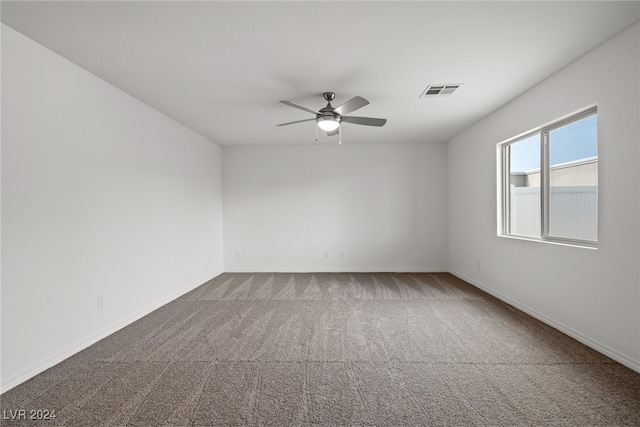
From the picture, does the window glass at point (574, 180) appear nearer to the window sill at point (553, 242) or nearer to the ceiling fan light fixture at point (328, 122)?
the window sill at point (553, 242)

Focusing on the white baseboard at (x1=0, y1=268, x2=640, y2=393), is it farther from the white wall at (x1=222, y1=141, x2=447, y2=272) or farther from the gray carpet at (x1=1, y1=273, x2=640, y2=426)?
the white wall at (x1=222, y1=141, x2=447, y2=272)

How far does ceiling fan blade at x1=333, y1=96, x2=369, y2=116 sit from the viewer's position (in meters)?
2.64

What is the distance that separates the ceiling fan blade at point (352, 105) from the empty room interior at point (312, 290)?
3 cm

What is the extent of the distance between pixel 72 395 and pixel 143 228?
1.87m

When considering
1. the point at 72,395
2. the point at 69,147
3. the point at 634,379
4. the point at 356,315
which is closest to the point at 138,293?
the point at 72,395

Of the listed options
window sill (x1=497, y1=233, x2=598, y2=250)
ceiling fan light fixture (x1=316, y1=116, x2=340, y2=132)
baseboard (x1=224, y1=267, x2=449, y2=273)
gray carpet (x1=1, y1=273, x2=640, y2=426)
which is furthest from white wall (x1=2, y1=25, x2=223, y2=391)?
window sill (x1=497, y1=233, x2=598, y2=250)

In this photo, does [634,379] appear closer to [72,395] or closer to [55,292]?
[72,395]

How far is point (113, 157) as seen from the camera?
2875 millimetres

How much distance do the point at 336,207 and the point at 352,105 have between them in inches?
117

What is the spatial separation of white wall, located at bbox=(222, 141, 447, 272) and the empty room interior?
1.33 metres

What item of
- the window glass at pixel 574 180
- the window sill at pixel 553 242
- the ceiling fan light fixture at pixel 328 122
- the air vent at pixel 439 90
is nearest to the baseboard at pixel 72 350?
the ceiling fan light fixture at pixel 328 122

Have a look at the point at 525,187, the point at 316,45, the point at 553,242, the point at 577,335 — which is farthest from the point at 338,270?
the point at 316,45

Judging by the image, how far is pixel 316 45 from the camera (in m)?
2.21

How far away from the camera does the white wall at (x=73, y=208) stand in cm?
197
